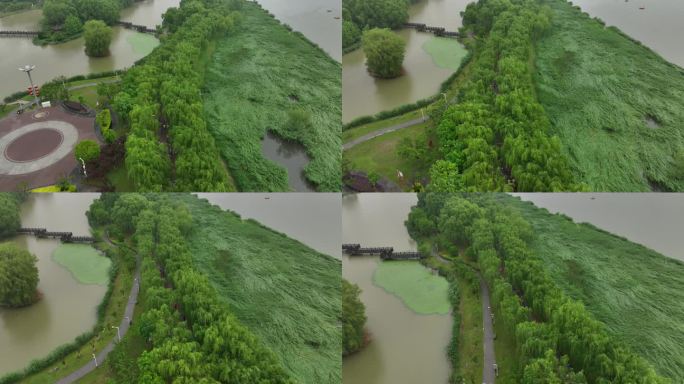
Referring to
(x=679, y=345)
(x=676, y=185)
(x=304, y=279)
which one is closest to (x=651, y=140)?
(x=676, y=185)

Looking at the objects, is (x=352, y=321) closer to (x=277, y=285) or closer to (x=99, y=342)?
(x=277, y=285)

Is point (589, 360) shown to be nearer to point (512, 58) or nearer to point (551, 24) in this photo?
point (512, 58)

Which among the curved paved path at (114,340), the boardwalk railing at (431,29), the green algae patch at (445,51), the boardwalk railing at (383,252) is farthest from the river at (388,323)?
the boardwalk railing at (431,29)

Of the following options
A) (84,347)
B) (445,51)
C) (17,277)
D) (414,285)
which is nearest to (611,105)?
(445,51)

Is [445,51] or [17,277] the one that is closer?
[17,277]

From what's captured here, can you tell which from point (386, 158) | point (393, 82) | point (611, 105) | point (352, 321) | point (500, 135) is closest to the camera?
point (352, 321)

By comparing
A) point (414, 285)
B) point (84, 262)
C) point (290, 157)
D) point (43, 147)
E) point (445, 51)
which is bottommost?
point (414, 285)

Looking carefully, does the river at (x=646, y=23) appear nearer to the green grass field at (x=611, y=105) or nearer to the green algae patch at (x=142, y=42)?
the green grass field at (x=611, y=105)
